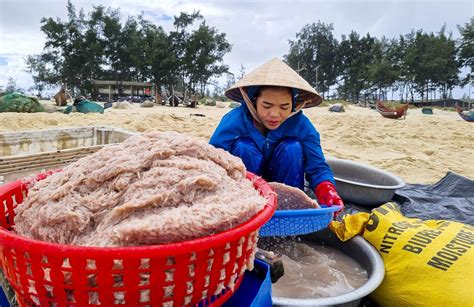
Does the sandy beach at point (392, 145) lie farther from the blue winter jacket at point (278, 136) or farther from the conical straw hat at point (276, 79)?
the conical straw hat at point (276, 79)

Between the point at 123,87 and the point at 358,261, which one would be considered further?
the point at 123,87

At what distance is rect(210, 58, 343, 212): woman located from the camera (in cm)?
200

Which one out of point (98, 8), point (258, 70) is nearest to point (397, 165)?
point (258, 70)

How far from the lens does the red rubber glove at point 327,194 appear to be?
6.13 ft

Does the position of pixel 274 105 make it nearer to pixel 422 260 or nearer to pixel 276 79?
pixel 276 79

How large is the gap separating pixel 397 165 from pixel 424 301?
3.32 meters

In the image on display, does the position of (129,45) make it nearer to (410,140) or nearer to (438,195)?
(410,140)

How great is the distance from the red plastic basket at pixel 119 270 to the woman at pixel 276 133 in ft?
4.22

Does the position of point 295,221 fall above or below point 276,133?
below

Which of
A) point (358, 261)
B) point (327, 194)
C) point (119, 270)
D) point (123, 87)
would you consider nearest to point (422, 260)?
point (358, 261)

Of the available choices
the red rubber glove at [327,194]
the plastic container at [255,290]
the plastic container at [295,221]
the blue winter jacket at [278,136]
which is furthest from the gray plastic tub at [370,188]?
the plastic container at [255,290]

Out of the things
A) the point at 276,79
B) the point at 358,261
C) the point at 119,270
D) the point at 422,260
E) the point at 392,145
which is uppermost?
the point at 276,79

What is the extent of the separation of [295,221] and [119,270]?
915mm

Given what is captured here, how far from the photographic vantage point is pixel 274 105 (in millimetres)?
1974
